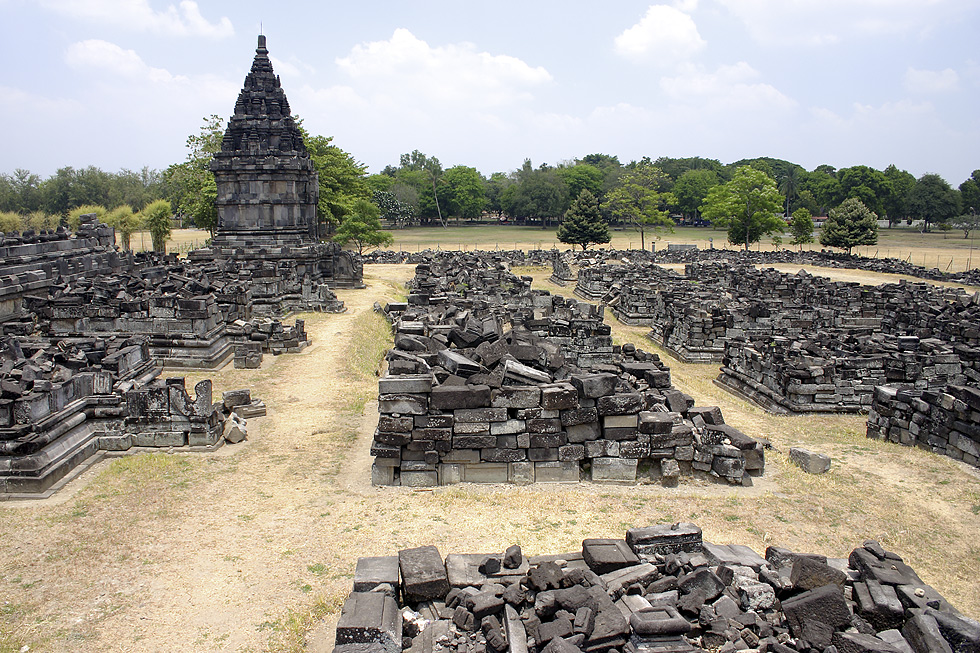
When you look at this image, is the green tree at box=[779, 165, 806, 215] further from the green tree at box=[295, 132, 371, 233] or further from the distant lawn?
the green tree at box=[295, 132, 371, 233]

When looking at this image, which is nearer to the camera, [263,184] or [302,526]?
[302,526]

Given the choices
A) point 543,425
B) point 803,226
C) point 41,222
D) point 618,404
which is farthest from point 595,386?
point 803,226

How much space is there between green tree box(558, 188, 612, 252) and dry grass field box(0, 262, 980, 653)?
4685 centimetres

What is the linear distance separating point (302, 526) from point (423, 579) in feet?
8.89

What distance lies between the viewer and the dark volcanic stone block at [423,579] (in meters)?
6.13

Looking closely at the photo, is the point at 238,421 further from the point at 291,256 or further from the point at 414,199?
the point at 414,199

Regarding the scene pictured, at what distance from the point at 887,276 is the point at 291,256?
4024cm

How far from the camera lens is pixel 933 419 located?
460 inches

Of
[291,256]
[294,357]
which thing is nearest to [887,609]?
[294,357]

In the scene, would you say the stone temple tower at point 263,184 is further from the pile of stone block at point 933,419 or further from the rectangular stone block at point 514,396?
the pile of stone block at point 933,419

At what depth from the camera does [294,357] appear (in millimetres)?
17484

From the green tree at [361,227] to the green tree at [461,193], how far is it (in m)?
45.6

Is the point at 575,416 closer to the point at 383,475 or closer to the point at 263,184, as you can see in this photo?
Answer: the point at 383,475

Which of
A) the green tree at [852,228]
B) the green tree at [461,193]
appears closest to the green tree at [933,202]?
the green tree at [852,228]
